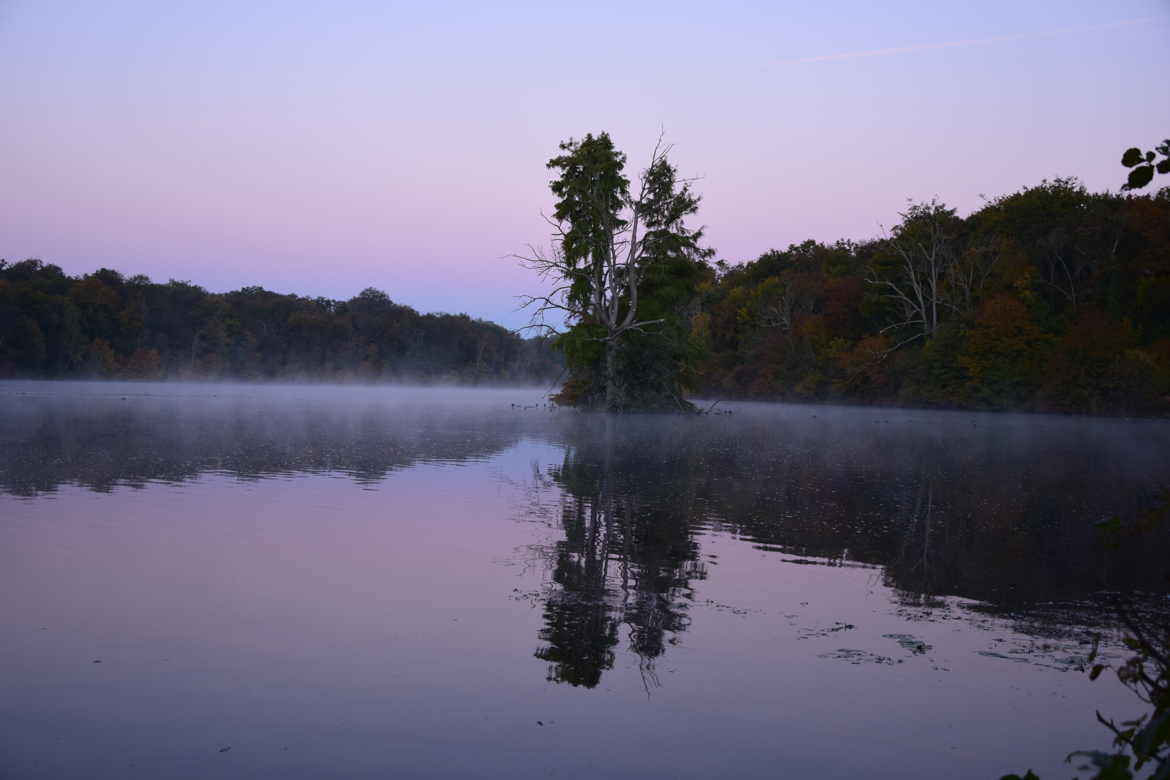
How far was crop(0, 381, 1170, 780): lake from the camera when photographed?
5445 mm

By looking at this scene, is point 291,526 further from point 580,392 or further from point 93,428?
point 580,392

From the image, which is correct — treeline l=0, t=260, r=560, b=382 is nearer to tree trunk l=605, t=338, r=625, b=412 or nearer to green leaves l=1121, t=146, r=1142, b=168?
tree trunk l=605, t=338, r=625, b=412

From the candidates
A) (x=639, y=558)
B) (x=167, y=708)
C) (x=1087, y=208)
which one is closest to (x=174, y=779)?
(x=167, y=708)

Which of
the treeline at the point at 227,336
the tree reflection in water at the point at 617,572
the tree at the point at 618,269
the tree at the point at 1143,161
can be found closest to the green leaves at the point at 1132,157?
the tree at the point at 1143,161

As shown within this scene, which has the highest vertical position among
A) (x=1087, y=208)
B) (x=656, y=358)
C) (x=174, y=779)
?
(x=1087, y=208)

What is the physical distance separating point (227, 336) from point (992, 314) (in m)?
99.6

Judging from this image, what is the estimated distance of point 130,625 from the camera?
7527 mm

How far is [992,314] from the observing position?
218 feet

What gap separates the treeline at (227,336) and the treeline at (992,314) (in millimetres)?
25477

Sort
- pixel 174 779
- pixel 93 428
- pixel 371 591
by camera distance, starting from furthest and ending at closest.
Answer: pixel 93 428 < pixel 371 591 < pixel 174 779

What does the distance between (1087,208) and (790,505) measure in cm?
6194

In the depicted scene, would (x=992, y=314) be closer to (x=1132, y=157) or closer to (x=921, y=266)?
(x=921, y=266)

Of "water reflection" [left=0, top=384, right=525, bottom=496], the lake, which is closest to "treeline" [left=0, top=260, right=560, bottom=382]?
"water reflection" [left=0, top=384, right=525, bottom=496]

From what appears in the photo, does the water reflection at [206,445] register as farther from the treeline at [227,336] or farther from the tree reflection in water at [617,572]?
the treeline at [227,336]
